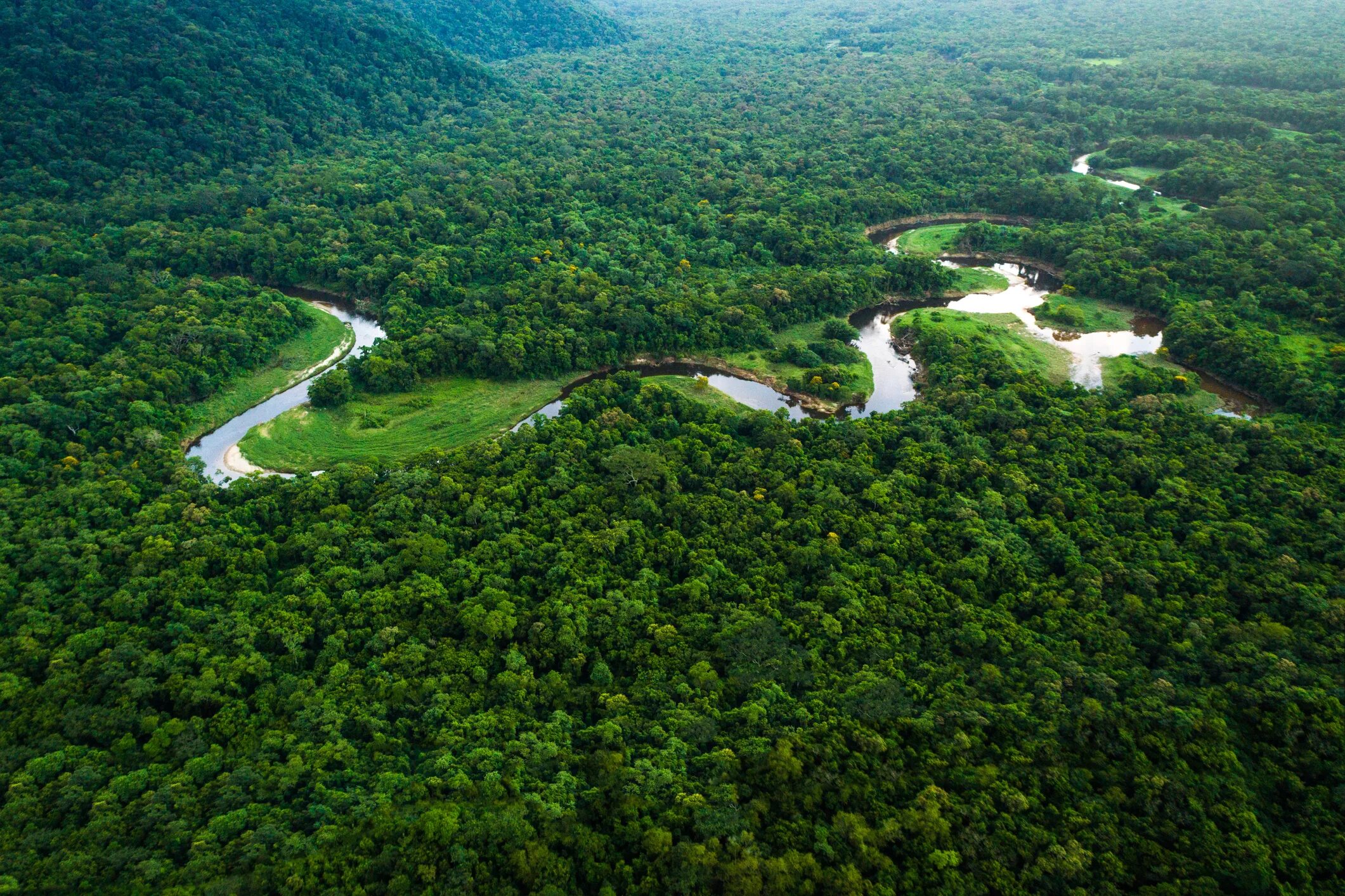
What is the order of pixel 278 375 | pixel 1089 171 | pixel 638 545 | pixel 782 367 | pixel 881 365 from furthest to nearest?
pixel 1089 171 → pixel 881 365 → pixel 782 367 → pixel 278 375 → pixel 638 545

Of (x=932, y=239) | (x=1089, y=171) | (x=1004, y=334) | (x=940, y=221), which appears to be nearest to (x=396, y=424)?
(x=1004, y=334)

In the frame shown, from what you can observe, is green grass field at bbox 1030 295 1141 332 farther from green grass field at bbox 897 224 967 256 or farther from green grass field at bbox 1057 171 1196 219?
green grass field at bbox 1057 171 1196 219

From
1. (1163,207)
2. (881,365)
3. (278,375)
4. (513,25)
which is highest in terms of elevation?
(513,25)

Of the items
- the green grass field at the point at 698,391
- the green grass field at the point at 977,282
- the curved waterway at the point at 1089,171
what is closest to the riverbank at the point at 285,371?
the green grass field at the point at 698,391

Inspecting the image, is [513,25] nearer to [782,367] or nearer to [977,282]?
[977,282]

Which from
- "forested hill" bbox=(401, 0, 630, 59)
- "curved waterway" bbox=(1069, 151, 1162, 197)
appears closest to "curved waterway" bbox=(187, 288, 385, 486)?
"curved waterway" bbox=(1069, 151, 1162, 197)

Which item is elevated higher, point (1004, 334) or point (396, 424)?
point (396, 424)
